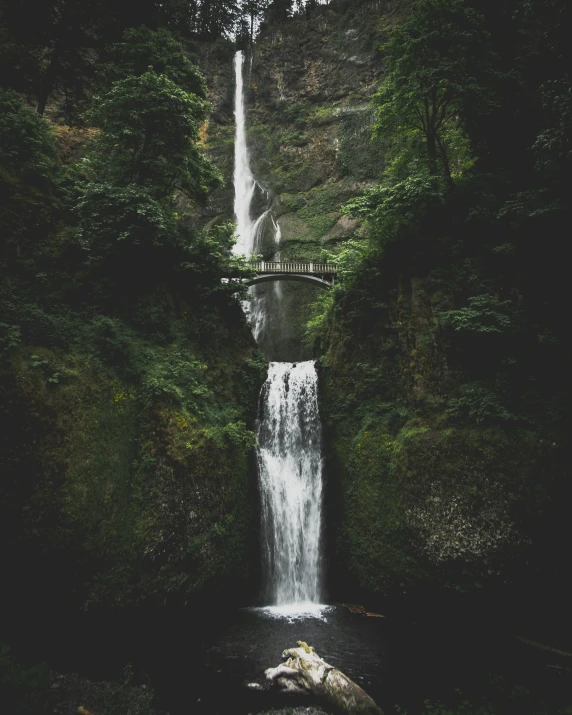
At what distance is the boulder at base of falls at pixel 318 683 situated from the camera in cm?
590

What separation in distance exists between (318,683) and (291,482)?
6.44 m

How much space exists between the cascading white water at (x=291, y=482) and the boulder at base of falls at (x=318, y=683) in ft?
13.0

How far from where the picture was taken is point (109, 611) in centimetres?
712

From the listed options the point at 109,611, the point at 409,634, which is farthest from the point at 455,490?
the point at 109,611

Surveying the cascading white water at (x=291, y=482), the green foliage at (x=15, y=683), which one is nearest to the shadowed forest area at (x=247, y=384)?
the green foliage at (x=15, y=683)

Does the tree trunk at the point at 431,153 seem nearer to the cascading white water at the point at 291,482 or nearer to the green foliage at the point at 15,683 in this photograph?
the cascading white water at the point at 291,482

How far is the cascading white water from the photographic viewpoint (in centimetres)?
1122

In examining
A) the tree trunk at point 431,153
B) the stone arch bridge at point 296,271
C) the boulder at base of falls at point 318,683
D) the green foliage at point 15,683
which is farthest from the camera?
the stone arch bridge at point 296,271

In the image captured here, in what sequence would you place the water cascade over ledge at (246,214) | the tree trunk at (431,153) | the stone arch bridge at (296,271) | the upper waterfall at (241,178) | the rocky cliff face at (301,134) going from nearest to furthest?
1. the tree trunk at (431,153)
2. the stone arch bridge at (296,271)
3. the rocky cliff face at (301,134)
4. the water cascade over ledge at (246,214)
5. the upper waterfall at (241,178)

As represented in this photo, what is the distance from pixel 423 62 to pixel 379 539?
14566mm

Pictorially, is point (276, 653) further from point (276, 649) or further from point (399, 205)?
point (399, 205)

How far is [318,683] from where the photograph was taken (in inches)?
250

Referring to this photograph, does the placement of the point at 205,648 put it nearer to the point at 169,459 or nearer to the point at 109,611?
the point at 109,611

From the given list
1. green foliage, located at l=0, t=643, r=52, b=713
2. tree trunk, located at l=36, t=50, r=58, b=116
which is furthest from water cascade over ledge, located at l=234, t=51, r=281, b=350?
green foliage, located at l=0, t=643, r=52, b=713
